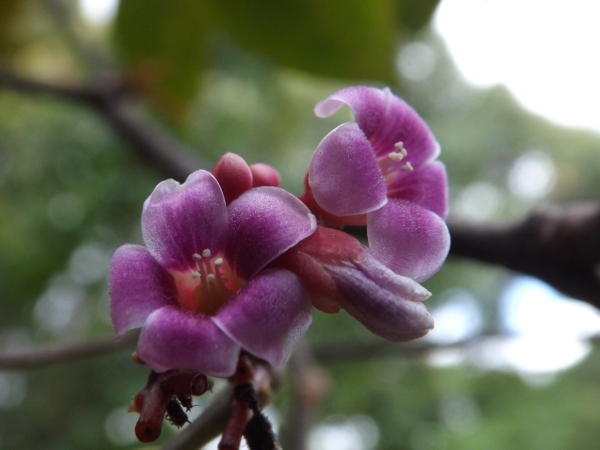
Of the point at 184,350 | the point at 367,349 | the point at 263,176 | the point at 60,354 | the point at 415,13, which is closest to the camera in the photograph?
the point at 184,350

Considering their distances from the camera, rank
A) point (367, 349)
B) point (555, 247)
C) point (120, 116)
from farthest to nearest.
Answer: point (367, 349), point (120, 116), point (555, 247)

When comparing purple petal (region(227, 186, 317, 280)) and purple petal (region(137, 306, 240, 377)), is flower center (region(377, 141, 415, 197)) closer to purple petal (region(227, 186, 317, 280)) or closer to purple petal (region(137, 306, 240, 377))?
purple petal (region(227, 186, 317, 280))

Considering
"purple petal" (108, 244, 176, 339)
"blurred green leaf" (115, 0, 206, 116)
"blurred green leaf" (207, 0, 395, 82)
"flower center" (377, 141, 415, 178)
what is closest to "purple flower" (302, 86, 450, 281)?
"flower center" (377, 141, 415, 178)

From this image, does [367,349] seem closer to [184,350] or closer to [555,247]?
[555,247]

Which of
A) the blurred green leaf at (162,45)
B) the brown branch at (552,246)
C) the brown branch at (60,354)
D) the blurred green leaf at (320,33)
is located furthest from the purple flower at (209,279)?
the blurred green leaf at (162,45)

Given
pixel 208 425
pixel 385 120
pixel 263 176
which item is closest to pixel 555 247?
pixel 385 120
